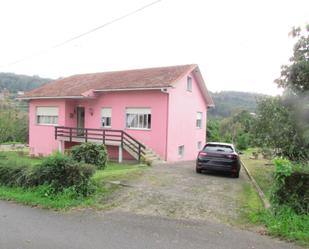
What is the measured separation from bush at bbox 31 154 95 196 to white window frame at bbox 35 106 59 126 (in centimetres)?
1497

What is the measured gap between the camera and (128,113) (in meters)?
20.5

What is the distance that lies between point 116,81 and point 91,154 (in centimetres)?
793

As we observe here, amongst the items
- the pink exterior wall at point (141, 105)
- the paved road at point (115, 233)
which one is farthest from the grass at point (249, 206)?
the pink exterior wall at point (141, 105)

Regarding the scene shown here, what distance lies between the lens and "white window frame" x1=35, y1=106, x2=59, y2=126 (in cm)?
2348

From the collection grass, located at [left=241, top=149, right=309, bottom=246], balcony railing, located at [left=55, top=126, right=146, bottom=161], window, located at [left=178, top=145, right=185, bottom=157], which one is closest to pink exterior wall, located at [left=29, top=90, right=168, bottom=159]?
balcony railing, located at [left=55, top=126, right=146, bottom=161]

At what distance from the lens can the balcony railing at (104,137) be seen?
1827 centimetres

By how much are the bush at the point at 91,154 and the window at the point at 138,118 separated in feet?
16.2

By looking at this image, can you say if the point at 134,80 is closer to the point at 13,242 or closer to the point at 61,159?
the point at 61,159

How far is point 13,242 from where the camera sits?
17.3 feet

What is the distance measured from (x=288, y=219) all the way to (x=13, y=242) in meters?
5.36

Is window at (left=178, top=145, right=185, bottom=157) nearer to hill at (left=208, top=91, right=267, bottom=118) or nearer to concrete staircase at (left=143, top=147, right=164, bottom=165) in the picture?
concrete staircase at (left=143, top=147, right=164, bottom=165)

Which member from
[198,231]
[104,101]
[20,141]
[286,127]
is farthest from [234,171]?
[20,141]

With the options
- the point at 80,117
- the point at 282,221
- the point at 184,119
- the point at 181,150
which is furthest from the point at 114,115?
the point at 282,221

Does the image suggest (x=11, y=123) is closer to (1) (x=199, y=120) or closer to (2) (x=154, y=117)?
(1) (x=199, y=120)
